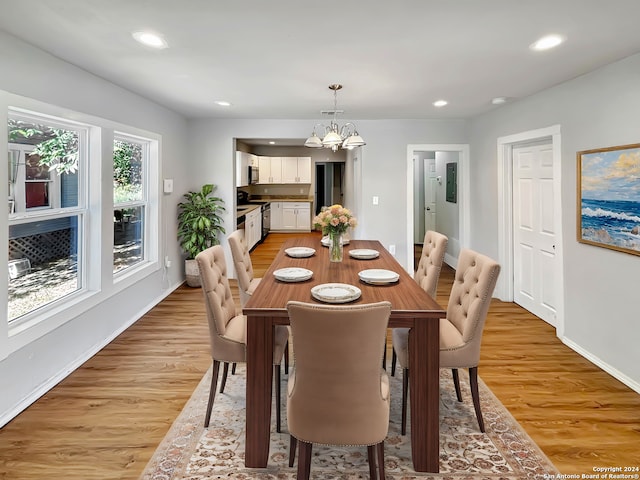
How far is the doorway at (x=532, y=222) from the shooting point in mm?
3748

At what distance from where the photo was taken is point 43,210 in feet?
9.55

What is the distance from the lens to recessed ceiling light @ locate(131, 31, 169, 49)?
246cm

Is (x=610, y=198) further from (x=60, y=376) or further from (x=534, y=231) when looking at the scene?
(x=60, y=376)

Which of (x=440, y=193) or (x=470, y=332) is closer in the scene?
(x=470, y=332)

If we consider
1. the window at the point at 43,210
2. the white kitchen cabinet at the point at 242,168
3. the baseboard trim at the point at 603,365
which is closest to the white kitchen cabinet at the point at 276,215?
the white kitchen cabinet at the point at 242,168

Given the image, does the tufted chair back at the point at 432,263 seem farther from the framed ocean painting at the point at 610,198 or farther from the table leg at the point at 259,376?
the table leg at the point at 259,376

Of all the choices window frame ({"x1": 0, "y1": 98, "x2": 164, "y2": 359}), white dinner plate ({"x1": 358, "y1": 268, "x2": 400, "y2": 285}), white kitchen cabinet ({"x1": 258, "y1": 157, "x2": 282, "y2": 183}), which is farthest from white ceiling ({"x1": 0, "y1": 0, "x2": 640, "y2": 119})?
white kitchen cabinet ({"x1": 258, "y1": 157, "x2": 282, "y2": 183})

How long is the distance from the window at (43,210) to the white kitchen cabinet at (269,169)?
24.5 ft

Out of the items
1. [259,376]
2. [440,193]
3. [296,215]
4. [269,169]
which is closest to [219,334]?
[259,376]

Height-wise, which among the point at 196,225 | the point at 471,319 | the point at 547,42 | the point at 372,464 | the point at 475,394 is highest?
the point at 547,42

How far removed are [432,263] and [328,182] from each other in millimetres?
8815

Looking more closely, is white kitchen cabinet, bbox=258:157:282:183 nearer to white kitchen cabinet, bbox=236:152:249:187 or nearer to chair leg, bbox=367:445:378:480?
white kitchen cabinet, bbox=236:152:249:187

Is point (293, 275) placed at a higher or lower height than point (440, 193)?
lower

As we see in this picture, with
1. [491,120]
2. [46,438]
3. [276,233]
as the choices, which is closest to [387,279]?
[46,438]
